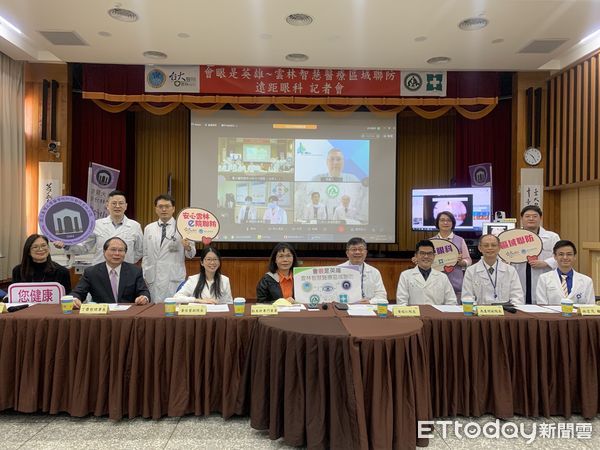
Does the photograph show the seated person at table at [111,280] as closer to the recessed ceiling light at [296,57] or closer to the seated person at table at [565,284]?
the seated person at table at [565,284]

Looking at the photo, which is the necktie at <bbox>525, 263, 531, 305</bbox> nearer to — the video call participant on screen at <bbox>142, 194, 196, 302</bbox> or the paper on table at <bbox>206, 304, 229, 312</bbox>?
the paper on table at <bbox>206, 304, 229, 312</bbox>

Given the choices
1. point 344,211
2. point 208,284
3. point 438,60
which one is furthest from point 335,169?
point 208,284

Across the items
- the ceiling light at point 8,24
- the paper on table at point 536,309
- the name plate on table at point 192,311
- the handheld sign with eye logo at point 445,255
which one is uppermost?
the ceiling light at point 8,24

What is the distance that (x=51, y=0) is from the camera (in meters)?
3.69

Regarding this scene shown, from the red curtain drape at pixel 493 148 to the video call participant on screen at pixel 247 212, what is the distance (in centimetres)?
294

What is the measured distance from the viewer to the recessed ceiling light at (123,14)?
3867 mm

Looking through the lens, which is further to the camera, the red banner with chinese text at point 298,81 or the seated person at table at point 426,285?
the red banner with chinese text at point 298,81

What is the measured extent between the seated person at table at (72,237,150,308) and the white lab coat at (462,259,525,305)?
2.27 meters

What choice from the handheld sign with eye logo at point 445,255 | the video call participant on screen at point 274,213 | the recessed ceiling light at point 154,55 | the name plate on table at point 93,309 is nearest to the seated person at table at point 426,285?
the handheld sign with eye logo at point 445,255

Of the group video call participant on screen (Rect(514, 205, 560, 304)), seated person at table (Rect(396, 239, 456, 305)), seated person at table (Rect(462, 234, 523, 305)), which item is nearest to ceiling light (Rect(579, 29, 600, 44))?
video call participant on screen (Rect(514, 205, 560, 304))

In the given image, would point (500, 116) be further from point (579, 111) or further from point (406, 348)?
point (406, 348)

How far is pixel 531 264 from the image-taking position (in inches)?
129

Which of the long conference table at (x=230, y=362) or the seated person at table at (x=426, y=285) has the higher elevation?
the seated person at table at (x=426, y=285)

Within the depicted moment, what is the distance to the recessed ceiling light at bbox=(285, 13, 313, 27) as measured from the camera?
12.9ft
